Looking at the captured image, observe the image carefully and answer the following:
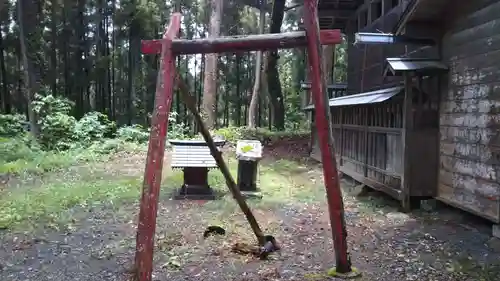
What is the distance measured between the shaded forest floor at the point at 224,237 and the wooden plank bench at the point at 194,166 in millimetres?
505

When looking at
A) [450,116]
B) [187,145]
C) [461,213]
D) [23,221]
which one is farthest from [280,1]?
[23,221]

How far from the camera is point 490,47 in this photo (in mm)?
6414

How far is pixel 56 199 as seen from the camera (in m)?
8.74

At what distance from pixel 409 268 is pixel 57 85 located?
27.4 meters

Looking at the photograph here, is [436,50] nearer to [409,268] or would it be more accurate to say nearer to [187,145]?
[409,268]

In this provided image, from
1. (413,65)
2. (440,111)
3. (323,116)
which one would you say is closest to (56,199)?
(323,116)

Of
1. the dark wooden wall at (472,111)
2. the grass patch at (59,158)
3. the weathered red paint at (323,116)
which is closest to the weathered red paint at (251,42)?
the weathered red paint at (323,116)

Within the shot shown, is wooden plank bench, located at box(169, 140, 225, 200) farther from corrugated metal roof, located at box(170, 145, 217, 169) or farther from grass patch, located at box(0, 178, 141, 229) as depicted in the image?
grass patch, located at box(0, 178, 141, 229)

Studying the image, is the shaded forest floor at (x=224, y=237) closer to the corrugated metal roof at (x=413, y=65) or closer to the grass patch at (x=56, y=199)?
the grass patch at (x=56, y=199)

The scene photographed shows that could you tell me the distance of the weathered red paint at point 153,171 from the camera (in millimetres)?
4035

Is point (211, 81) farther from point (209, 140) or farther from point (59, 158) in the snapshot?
point (209, 140)

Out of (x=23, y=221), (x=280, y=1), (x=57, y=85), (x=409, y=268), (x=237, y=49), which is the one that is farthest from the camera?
(x=57, y=85)

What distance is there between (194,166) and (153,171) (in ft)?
16.5

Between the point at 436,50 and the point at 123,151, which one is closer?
the point at 436,50
